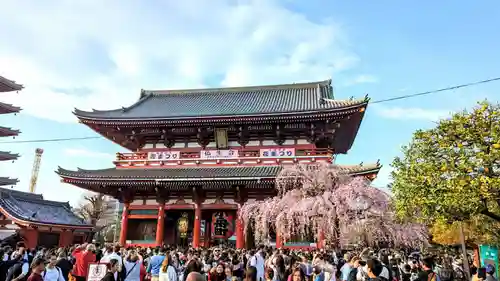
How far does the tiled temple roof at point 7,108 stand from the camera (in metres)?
31.8

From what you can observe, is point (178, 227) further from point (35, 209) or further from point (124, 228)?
point (35, 209)

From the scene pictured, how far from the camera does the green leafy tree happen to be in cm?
989

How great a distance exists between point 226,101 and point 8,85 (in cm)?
1950

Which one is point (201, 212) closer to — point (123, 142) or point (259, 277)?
point (123, 142)

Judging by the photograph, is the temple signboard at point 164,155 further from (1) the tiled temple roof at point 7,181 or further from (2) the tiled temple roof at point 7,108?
(2) the tiled temple roof at point 7,108

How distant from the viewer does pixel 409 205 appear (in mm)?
12062

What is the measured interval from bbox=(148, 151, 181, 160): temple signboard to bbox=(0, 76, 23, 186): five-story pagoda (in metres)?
16.8

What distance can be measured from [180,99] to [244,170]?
12251mm

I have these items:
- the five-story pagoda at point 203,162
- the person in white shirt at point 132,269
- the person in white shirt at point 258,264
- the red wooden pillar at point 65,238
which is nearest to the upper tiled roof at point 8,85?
the five-story pagoda at point 203,162

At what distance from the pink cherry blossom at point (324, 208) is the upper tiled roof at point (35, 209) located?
54.3 feet

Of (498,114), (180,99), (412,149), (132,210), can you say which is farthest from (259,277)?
(180,99)

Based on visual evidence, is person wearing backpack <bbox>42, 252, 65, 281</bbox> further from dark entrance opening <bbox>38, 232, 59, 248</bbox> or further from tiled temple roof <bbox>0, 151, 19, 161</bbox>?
tiled temple roof <bbox>0, 151, 19, 161</bbox>

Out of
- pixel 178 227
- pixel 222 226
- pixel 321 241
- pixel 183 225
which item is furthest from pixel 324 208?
pixel 178 227

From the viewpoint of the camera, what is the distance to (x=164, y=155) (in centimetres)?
2275
